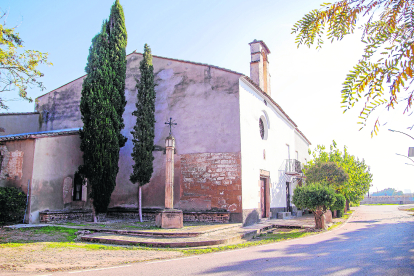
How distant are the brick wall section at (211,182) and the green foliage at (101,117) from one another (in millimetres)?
3452

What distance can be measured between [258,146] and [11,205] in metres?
11.7

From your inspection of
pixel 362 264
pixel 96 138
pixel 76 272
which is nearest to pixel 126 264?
pixel 76 272

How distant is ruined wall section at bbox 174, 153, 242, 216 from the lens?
14.2m

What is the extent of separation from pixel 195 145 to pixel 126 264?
29.4ft

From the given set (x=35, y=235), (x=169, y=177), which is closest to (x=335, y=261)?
(x=169, y=177)

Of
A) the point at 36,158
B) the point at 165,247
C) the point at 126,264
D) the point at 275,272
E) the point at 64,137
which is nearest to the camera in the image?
the point at 275,272

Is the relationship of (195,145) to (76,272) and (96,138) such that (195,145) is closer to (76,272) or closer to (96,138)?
(96,138)

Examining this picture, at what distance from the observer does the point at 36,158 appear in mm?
13516

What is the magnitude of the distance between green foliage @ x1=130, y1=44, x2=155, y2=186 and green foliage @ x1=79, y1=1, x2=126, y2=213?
0.98 metres

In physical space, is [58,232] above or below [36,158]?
below

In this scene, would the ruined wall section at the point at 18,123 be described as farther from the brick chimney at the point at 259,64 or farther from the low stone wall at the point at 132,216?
the brick chimney at the point at 259,64

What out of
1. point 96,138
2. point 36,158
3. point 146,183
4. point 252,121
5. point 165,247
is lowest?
point 165,247

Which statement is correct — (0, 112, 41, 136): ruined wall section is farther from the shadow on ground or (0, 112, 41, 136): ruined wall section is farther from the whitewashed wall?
the shadow on ground

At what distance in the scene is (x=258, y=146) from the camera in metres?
16.9
